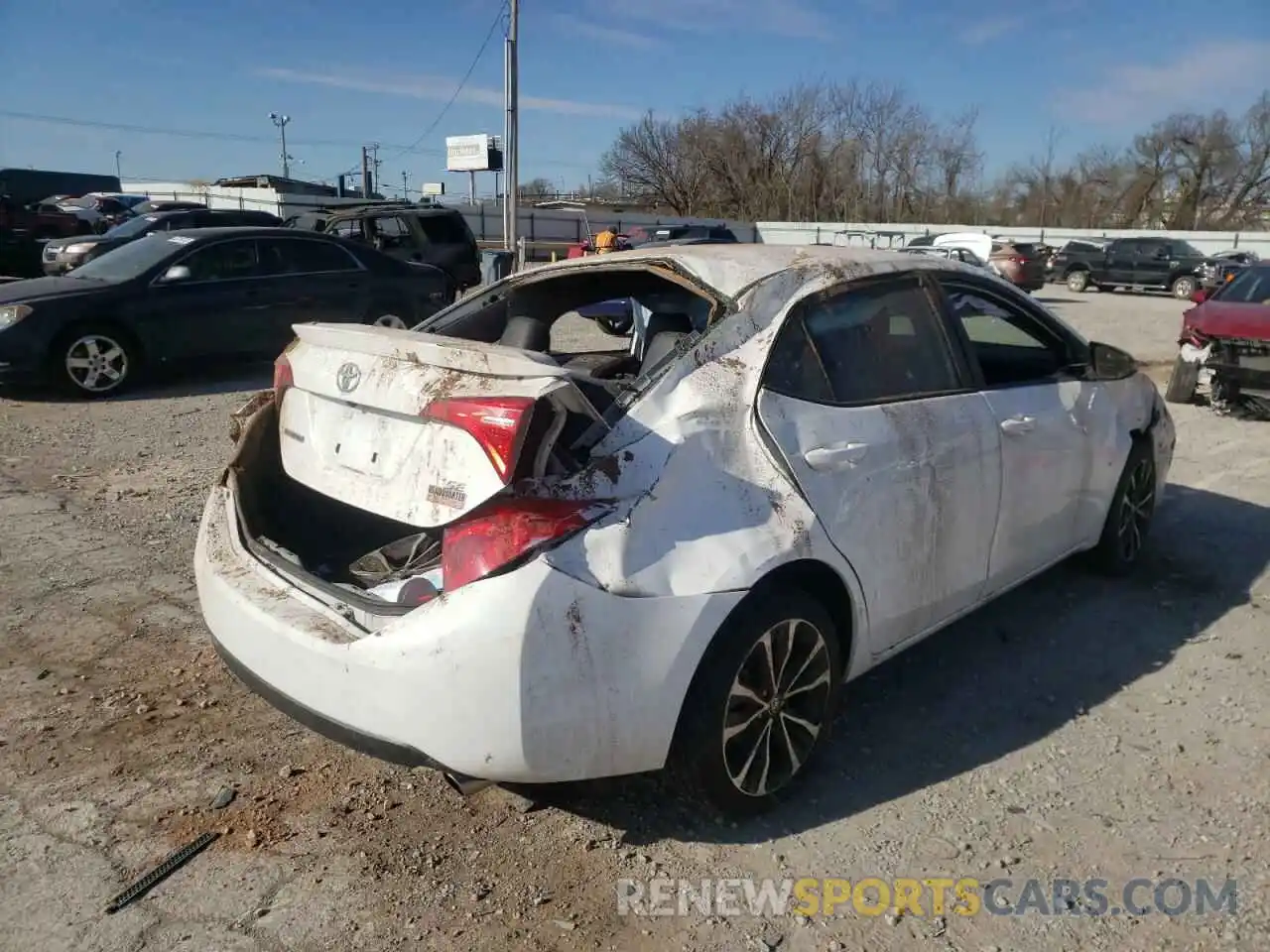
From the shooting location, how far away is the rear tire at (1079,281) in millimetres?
31156

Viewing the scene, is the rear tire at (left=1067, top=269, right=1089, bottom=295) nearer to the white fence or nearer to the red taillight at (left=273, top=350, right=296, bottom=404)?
the white fence

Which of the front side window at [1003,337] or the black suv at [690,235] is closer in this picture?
the front side window at [1003,337]

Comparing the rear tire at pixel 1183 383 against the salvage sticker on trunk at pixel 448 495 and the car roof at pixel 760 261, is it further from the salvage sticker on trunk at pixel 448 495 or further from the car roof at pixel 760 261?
the salvage sticker on trunk at pixel 448 495

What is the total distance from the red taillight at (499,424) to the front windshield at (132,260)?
814 cm

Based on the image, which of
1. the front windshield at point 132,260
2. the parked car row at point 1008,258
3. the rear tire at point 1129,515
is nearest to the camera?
the rear tire at point 1129,515

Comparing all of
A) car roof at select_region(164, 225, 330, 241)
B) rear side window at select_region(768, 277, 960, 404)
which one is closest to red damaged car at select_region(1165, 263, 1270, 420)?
rear side window at select_region(768, 277, 960, 404)

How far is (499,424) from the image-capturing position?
2.37 metres

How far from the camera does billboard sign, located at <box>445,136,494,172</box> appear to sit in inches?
1483

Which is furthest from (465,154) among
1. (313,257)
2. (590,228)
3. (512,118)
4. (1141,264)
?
(313,257)

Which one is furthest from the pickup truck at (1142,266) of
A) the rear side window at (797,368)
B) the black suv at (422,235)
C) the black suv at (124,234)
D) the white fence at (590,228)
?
the rear side window at (797,368)

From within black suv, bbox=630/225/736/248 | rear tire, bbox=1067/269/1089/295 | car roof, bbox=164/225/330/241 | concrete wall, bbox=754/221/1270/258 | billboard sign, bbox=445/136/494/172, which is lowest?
rear tire, bbox=1067/269/1089/295

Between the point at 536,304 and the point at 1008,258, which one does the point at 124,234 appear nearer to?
the point at 536,304

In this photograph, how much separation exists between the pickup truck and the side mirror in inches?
1098

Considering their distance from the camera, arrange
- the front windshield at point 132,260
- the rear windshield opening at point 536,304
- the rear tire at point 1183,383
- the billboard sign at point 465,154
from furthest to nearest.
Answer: the billboard sign at point 465,154 → the rear tire at point 1183,383 → the front windshield at point 132,260 → the rear windshield opening at point 536,304
